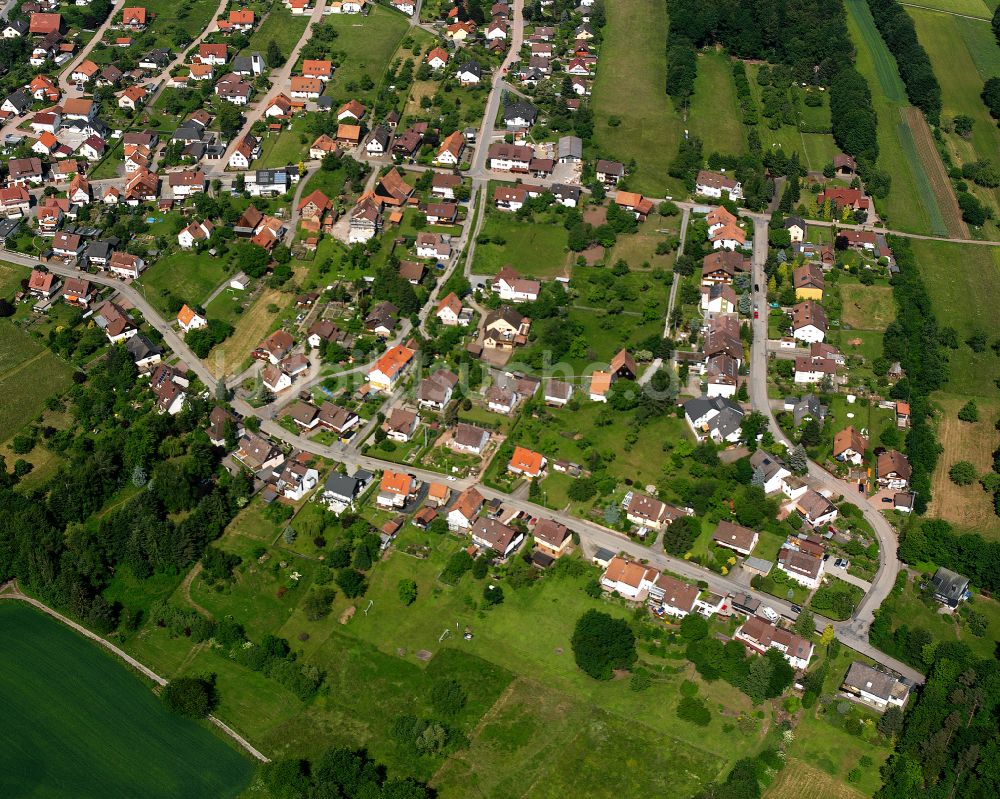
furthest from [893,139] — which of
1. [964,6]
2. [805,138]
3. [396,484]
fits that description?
[396,484]

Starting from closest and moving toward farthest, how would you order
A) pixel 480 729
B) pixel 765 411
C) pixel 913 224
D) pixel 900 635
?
pixel 480 729, pixel 900 635, pixel 765 411, pixel 913 224

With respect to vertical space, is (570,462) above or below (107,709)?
above

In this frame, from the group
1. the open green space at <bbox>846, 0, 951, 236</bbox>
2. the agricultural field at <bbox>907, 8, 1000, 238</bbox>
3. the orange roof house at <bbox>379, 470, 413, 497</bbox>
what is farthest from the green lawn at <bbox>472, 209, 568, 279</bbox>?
the agricultural field at <bbox>907, 8, 1000, 238</bbox>

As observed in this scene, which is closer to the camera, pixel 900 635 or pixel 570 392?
pixel 900 635

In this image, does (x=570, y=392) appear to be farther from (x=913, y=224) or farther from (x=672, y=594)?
(x=913, y=224)

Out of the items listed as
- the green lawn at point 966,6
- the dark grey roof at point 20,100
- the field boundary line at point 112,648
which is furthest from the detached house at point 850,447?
the green lawn at point 966,6

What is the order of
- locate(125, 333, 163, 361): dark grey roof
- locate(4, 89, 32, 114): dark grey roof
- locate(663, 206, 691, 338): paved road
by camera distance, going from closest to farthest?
1. locate(125, 333, 163, 361): dark grey roof
2. locate(663, 206, 691, 338): paved road
3. locate(4, 89, 32, 114): dark grey roof

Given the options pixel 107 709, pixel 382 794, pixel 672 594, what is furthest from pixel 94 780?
pixel 672 594

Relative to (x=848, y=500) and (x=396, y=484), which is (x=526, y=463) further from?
(x=848, y=500)

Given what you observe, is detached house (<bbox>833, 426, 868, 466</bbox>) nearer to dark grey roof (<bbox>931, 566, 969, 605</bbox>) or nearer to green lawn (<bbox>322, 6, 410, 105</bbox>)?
dark grey roof (<bbox>931, 566, 969, 605</bbox>)
